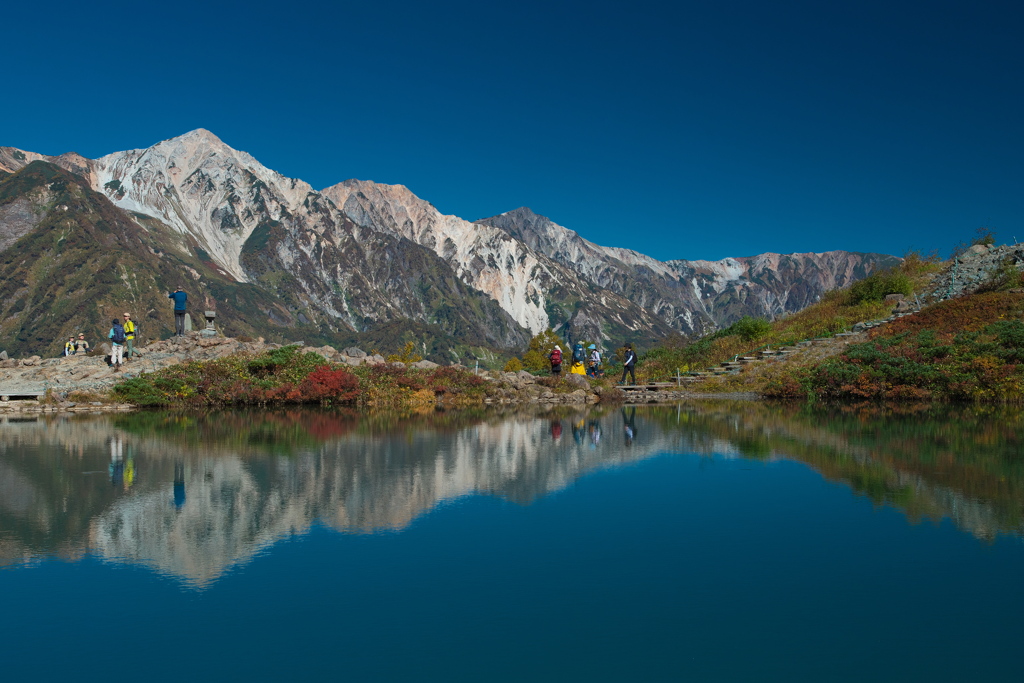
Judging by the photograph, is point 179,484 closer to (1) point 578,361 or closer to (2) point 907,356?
(1) point 578,361

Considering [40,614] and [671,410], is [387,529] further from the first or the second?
[671,410]

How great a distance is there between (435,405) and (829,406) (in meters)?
14.8

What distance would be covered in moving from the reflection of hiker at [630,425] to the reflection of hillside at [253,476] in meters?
0.31

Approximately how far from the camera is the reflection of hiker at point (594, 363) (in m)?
38.1

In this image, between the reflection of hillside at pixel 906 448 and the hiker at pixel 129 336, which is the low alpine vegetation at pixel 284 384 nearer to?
the hiker at pixel 129 336

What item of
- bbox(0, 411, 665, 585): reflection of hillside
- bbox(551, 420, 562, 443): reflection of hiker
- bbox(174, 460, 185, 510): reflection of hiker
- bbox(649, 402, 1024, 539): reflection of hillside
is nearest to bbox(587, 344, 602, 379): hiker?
bbox(649, 402, 1024, 539): reflection of hillside

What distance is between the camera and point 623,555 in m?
8.02

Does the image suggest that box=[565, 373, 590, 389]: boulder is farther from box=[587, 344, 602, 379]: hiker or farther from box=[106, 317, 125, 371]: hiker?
box=[106, 317, 125, 371]: hiker

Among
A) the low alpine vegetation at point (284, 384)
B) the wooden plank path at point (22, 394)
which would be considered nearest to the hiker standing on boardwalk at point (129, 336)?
the low alpine vegetation at point (284, 384)

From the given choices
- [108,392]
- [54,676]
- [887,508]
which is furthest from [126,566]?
[108,392]

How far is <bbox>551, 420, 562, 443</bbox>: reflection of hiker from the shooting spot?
60.6 ft

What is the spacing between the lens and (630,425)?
2128cm

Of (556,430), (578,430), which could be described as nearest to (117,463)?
(556,430)

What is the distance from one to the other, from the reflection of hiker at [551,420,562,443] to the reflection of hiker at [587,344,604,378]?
15.5 metres
